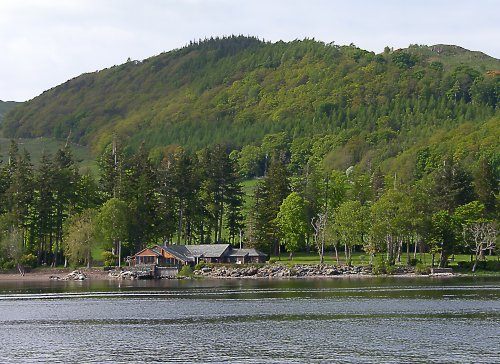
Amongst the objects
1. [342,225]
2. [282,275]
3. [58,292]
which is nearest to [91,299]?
[58,292]

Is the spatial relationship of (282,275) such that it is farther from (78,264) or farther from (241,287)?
(78,264)

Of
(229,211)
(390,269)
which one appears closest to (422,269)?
(390,269)

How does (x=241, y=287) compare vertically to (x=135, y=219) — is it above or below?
below

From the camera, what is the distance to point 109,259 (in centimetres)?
13475

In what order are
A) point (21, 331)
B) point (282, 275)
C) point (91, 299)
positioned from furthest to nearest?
point (282, 275) < point (91, 299) < point (21, 331)

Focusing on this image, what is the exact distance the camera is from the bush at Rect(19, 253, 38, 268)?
13485 cm

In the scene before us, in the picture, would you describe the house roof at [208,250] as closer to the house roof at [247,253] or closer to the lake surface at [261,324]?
the house roof at [247,253]

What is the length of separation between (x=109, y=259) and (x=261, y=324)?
7494 centimetres

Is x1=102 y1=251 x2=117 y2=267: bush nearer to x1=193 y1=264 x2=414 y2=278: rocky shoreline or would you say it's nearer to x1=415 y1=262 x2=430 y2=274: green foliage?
x1=193 y1=264 x2=414 y2=278: rocky shoreline

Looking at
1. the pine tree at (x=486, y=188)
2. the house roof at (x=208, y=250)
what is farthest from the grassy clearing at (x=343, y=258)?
the house roof at (x=208, y=250)

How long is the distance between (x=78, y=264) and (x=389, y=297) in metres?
68.9

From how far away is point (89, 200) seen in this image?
14525 cm

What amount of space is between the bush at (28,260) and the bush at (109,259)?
449 inches

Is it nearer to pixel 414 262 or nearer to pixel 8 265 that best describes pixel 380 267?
pixel 414 262
